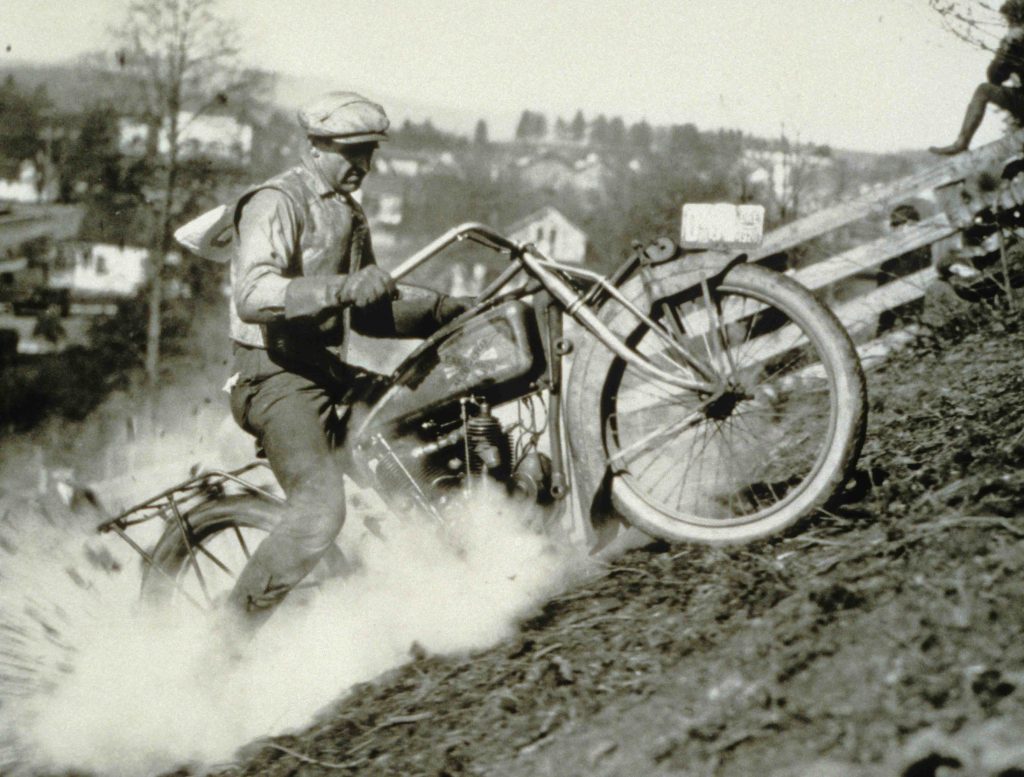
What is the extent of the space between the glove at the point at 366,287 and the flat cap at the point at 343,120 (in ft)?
1.98

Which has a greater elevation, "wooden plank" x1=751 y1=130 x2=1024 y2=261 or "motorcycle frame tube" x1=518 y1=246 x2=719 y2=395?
"wooden plank" x1=751 y1=130 x2=1024 y2=261

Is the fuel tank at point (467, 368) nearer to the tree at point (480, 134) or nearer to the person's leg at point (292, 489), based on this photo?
the person's leg at point (292, 489)

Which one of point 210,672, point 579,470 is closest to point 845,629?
point 579,470

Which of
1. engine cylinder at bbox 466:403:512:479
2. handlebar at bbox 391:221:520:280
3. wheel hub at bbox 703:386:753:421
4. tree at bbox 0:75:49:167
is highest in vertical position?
tree at bbox 0:75:49:167

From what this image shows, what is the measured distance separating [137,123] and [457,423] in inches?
1374

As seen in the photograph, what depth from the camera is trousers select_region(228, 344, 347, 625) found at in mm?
4234

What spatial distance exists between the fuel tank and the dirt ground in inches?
33.2

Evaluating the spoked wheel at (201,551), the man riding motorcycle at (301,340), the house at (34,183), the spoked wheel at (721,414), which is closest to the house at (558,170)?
the house at (34,183)

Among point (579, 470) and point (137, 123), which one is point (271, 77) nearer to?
point (137, 123)

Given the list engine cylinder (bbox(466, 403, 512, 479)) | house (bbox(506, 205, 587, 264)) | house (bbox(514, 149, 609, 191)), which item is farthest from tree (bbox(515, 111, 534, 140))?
engine cylinder (bbox(466, 403, 512, 479))

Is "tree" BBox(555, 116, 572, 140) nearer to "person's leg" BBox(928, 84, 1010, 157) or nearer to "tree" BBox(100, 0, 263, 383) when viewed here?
"tree" BBox(100, 0, 263, 383)

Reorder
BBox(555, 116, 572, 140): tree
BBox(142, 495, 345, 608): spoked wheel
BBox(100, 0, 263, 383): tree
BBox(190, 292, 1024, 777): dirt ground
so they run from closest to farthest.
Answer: BBox(190, 292, 1024, 777): dirt ground, BBox(142, 495, 345, 608): spoked wheel, BBox(100, 0, 263, 383): tree, BBox(555, 116, 572, 140): tree

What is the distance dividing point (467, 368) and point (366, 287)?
23.1 inches

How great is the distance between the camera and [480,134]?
10306 centimetres
